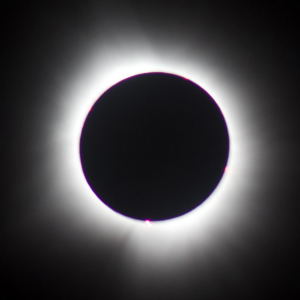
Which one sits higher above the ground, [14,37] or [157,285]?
[14,37]

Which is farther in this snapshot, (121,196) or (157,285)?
(157,285)

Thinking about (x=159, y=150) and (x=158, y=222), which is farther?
(x=158, y=222)

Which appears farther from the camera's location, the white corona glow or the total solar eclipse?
the white corona glow

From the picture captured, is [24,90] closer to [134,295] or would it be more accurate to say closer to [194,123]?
[194,123]

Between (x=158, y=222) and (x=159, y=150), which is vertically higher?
(x=159, y=150)

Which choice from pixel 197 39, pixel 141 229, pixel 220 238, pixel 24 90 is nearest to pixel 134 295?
pixel 141 229
